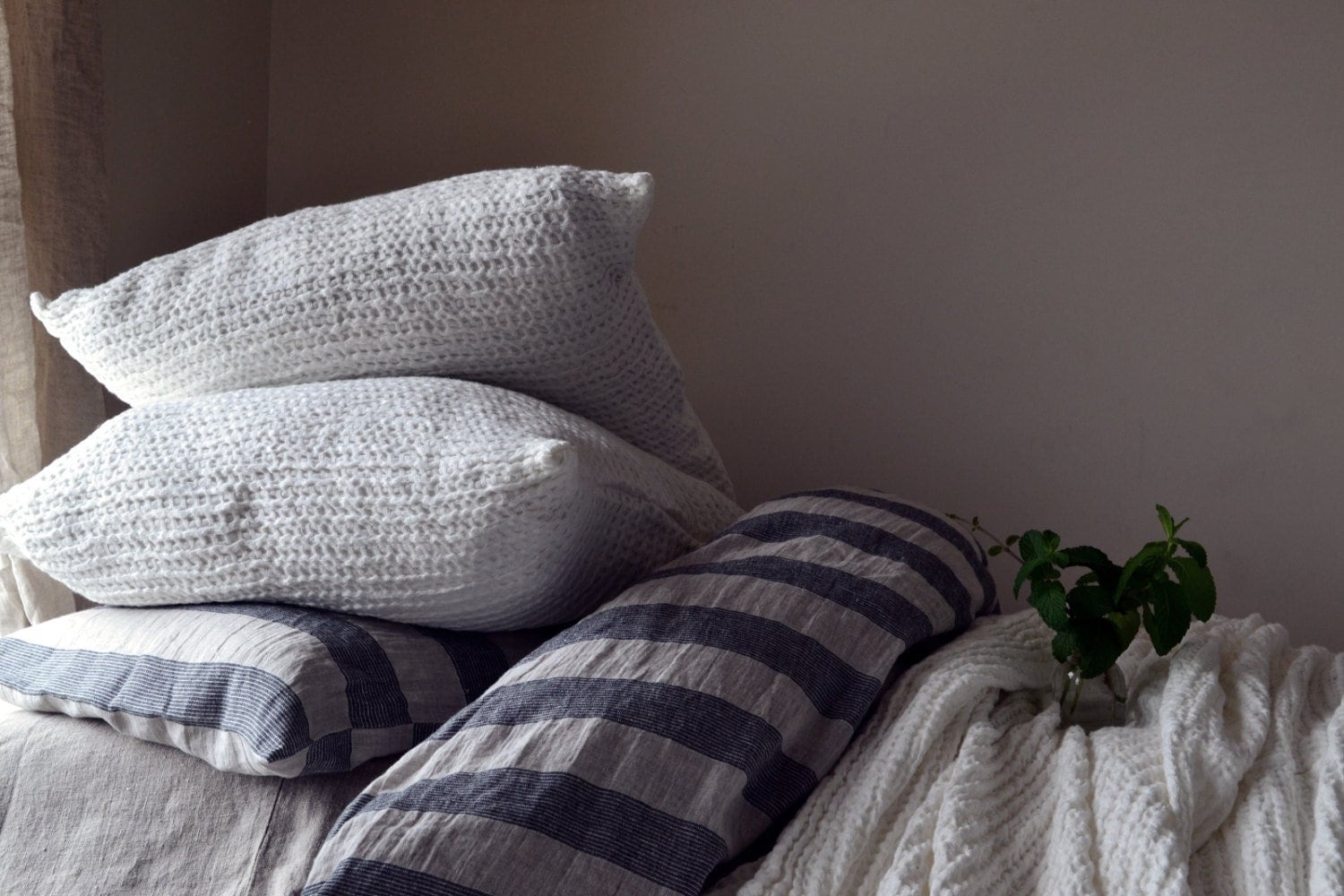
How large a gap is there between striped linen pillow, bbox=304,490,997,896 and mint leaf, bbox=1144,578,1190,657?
141mm

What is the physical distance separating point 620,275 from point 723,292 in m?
0.75

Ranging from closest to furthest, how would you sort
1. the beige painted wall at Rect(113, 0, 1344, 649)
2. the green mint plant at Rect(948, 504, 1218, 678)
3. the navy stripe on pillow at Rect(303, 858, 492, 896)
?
the navy stripe on pillow at Rect(303, 858, 492, 896), the green mint plant at Rect(948, 504, 1218, 678), the beige painted wall at Rect(113, 0, 1344, 649)

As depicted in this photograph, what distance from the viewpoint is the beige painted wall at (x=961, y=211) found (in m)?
1.31

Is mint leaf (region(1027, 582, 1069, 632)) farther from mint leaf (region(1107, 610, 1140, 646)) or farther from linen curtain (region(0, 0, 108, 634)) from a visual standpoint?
linen curtain (region(0, 0, 108, 634))

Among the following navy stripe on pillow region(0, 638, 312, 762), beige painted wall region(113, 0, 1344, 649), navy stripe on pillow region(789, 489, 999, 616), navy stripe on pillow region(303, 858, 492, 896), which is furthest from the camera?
beige painted wall region(113, 0, 1344, 649)

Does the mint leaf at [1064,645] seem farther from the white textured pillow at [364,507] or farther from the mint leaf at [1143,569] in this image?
the white textured pillow at [364,507]

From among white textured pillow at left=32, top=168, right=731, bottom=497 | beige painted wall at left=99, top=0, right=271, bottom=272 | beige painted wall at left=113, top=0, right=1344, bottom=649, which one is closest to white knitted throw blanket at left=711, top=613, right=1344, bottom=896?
white textured pillow at left=32, top=168, right=731, bottom=497

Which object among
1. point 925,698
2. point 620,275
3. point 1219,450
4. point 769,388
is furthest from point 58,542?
point 1219,450

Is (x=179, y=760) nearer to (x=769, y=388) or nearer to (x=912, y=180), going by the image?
(x=769, y=388)

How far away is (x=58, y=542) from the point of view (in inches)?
32.6

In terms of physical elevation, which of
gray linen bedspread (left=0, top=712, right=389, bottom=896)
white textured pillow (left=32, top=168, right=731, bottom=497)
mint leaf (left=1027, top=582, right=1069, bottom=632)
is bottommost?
gray linen bedspread (left=0, top=712, right=389, bottom=896)

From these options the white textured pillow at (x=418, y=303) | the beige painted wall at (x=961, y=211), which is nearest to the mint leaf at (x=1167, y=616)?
the white textured pillow at (x=418, y=303)

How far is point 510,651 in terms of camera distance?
80 centimetres

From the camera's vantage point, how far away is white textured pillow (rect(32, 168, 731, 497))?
78 cm
